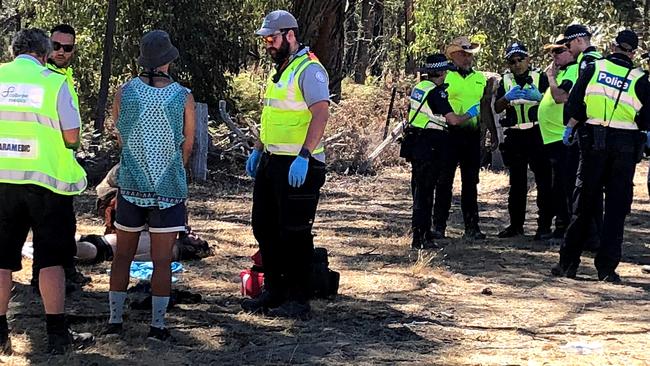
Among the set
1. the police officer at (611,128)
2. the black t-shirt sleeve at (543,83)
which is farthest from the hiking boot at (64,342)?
the black t-shirt sleeve at (543,83)

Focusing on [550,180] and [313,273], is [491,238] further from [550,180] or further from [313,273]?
[313,273]

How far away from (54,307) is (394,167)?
37.8ft

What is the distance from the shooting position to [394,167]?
1650 cm

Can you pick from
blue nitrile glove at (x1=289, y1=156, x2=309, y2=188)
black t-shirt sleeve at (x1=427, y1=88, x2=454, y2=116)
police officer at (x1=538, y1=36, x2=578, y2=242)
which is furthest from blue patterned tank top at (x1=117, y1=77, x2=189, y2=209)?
police officer at (x1=538, y1=36, x2=578, y2=242)

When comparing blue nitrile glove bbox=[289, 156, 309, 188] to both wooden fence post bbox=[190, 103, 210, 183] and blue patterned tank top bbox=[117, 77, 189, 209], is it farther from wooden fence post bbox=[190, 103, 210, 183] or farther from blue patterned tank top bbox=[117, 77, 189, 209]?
wooden fence post bbox=[190, 103, 210, 183]

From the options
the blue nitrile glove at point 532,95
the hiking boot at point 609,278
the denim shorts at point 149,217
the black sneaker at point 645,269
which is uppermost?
the blue nitrile glove at point 532,95

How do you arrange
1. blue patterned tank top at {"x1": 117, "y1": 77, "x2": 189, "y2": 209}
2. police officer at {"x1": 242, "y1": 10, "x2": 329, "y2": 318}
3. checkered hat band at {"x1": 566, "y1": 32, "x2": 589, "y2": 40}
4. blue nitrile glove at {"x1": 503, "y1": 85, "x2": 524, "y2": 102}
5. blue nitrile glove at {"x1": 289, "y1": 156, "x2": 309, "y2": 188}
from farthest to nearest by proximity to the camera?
1. blue nitrile glove at {"x1": 503, "y1": 85, "x2": 524, "y2": 102}
2. checkered hat band at {"x1": 566, "y1": 32, "x2": 589, "y2": 40}
3. police officer at {"x1": 242, "y1": 10, "x2": 329, "y2": 318}
4. blue nitrile glove at {"x1": 289, "y1": 156, "x2": 309, "y2": 188}
5. blue patterned tank top at {"x1": 117, "y1": 77, "x2": 189, "y2": 209}

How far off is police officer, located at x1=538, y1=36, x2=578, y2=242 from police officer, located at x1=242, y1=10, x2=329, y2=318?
11.6ft

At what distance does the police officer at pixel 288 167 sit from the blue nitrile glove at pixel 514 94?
3.81m

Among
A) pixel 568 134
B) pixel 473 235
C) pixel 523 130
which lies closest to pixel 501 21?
pixel 523 130

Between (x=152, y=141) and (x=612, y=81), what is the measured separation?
3.76m

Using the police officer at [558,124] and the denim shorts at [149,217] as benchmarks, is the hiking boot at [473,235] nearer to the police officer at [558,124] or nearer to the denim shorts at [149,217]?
the police officer at [558,124]

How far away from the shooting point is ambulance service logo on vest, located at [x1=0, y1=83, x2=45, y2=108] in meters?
5.22

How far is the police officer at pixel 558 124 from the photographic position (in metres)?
8.91
